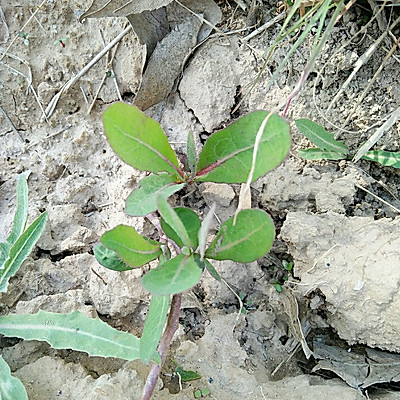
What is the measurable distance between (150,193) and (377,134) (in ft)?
3.35

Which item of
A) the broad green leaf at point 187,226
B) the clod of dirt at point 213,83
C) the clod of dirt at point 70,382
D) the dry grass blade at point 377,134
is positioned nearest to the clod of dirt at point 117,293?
the clod of dirt at point 70,382

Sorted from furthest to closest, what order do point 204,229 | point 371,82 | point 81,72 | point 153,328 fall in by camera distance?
point 81,72 → point 371,82 → point 153,328 → point 204,229

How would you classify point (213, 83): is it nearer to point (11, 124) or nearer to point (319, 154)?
point (319, 154)

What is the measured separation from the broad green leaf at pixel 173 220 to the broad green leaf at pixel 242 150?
28cm

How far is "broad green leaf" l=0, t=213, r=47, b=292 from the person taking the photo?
5.90 feet

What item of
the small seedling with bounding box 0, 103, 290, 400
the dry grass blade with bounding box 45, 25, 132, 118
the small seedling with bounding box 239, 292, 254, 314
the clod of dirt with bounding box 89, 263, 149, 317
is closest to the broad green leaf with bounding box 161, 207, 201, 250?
the small seedling with bounding box 0, 103, 290, 400

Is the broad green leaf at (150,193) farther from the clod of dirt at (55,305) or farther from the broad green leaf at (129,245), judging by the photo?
the clod of dirt at (55,305)

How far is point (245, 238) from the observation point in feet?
4.84

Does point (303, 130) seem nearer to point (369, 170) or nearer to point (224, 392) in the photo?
point (369, 170)

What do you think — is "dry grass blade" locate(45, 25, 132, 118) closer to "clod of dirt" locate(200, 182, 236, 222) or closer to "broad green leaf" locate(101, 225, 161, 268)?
"clod of dirt" locate(200, 182, 236, 222)

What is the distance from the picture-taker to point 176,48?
2.17m

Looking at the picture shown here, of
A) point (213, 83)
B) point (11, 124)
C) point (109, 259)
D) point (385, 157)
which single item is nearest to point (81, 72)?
point (11, 124)

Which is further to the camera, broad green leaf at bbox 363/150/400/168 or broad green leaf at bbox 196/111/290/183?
broad green leaf at bbox 363/150/400/168

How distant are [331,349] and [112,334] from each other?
35.2 inches
